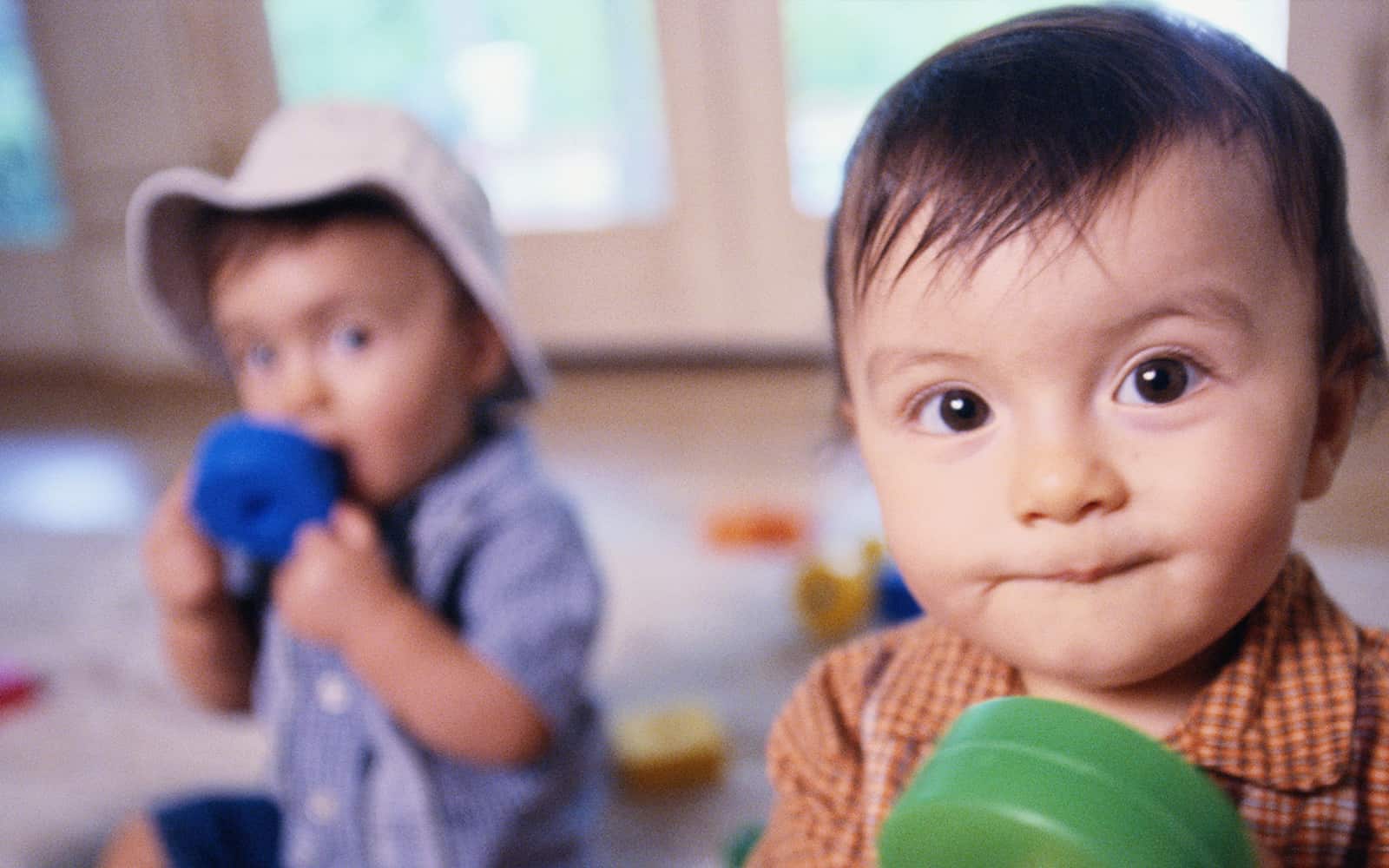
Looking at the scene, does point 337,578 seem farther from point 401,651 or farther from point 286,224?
point 286,224

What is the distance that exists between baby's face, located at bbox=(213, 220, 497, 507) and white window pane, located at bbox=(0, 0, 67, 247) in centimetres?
10

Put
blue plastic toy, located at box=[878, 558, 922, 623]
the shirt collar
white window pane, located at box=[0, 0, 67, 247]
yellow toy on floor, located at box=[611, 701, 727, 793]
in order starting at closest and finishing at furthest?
the shirt collar < white window pane, located at box=[0, 0, 67, 247] < yellow toy on floor, located at box=[611, 701, 727, 793] < blue plastic toy, located at box=[878, 558, 922, 623]

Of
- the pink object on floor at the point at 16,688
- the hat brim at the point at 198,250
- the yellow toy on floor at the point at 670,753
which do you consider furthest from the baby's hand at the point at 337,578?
the pink object on floor at the point at 16,688

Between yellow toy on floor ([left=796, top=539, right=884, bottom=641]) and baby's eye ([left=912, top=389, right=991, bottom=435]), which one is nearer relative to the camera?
baby's eye ([left=912, top=389, right=991, bottom=435])

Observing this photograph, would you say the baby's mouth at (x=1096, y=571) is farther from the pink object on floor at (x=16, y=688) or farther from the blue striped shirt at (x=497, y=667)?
the pink object on floor at (x=16, y=688)

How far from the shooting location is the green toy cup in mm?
245

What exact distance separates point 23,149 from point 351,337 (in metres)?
0.16

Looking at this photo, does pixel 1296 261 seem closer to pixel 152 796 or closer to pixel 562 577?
pixel 562 577

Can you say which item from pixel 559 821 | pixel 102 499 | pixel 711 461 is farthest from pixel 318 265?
pixel 102 499

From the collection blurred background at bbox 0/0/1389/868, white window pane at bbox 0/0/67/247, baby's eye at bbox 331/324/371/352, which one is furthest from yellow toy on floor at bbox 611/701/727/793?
white window pane at bbox 0/0/67/247

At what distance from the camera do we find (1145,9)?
0.34 m

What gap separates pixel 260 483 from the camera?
600 millimetres

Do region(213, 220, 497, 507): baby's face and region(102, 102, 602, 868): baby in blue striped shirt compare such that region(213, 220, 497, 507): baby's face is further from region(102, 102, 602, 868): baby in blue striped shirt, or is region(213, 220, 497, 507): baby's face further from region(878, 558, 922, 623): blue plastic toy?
region(878, 558, 922, 623): blue plastic toy

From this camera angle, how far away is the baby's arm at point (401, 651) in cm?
60
